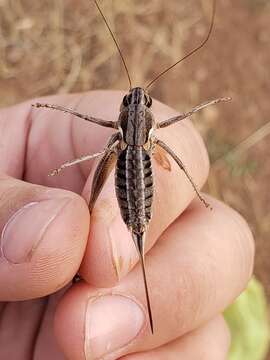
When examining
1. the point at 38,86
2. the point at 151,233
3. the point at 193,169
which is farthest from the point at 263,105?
the point at 151,233

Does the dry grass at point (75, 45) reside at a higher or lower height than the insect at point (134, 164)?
higher

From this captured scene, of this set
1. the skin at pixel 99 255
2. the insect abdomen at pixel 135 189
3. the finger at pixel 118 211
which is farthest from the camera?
the finger at pixel 118 211

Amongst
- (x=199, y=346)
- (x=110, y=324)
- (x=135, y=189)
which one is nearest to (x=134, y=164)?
(x=135, y=189)

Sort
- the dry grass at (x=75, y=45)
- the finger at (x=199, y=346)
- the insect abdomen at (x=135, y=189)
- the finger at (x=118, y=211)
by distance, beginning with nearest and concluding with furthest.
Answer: the insect abdomen at (x=135, y=189) < the finger at (x=118, y=211) < the finger at (x=199, y=346) < the dry grass at (x=75, y=45)

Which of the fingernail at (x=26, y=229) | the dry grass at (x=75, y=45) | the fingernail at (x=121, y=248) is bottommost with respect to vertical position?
the fingernail at (x=121, y=248)

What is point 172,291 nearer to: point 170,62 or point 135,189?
point 135,189

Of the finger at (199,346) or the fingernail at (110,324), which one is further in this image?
the finger at (199,346)

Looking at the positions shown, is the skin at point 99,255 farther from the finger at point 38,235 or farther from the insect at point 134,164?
the insect at point 134,164

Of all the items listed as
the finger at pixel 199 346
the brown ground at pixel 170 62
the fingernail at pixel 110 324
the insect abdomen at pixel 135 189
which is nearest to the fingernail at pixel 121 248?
the fingernail at pixel 110 324

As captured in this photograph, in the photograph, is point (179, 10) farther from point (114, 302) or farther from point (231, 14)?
point (114, 302)
